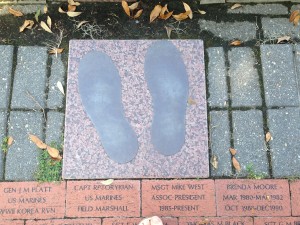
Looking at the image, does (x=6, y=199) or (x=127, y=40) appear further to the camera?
(x=127, y=40)

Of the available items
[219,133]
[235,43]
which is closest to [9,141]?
[219,133]

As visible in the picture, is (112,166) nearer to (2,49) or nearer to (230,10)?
(2,49)

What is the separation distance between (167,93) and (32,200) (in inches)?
45.6

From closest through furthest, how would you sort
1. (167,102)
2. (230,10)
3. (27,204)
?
(27,204), (167,102), (230,10)

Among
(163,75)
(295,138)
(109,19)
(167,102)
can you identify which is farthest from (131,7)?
(295,138)

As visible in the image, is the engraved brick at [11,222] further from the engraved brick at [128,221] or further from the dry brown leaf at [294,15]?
the dry brown leaf at [294,15]

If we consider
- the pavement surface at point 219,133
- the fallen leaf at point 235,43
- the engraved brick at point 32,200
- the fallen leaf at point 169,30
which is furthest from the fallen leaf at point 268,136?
the engraved brick at point 32,200

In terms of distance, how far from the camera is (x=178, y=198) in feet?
8.93

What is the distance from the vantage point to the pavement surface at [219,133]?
106 inches

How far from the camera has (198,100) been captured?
2893 millimetres

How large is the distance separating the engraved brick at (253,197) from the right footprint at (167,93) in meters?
0.43

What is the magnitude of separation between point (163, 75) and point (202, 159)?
66 cm

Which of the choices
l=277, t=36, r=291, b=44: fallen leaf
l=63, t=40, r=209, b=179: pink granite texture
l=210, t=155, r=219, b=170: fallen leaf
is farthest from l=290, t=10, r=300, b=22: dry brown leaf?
l=210, t=155, r=219, b=170: fallen leaf

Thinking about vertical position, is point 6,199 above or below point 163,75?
below
